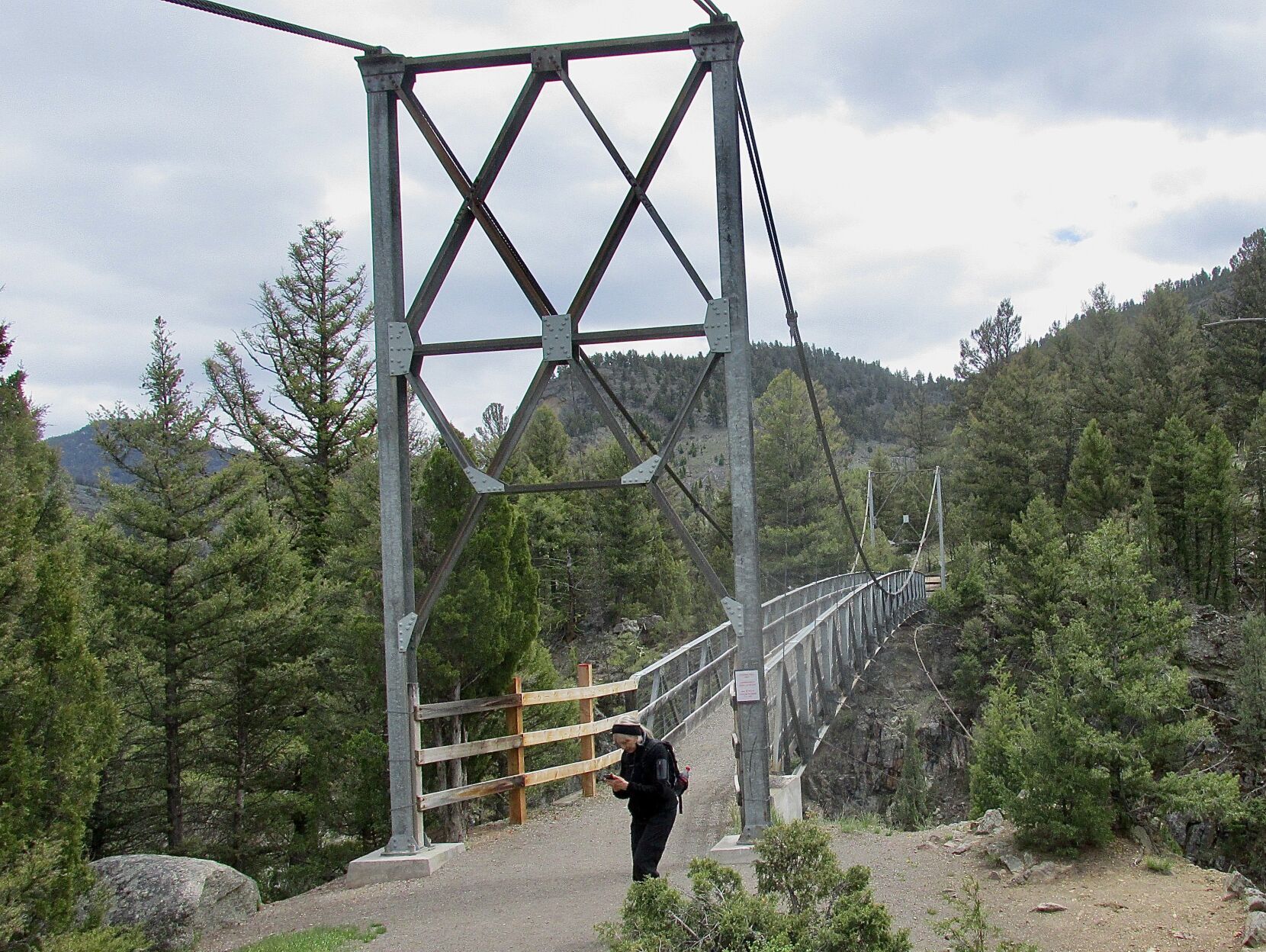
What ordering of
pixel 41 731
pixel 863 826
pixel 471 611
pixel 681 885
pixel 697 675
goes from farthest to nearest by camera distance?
pixel 697 675
pixel 471 611
pixel 863 826
pixel 681 885
pixel 41 731

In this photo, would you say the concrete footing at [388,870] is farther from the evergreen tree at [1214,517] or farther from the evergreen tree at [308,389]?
the evergreen tree at [1214,517]

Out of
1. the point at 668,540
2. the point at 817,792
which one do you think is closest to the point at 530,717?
the point at 817,792

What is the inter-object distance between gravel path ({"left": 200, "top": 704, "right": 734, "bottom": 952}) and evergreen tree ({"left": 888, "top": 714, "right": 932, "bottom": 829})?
14.0 m

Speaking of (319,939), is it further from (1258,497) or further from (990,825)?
(1258,497)

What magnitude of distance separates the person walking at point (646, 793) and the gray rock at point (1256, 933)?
2581 mm

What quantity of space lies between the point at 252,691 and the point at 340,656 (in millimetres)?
1730

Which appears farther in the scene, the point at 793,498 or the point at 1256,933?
the point at 793,498

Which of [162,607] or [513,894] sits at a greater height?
[162,607]

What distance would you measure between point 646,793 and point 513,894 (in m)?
1.46

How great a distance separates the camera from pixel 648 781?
199 inches

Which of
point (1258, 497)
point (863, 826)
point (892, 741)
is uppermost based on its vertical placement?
point (1258, 497)

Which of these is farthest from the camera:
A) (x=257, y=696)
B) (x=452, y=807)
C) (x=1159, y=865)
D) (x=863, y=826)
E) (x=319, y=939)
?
(x=257, y=696)

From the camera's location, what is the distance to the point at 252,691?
15.1m

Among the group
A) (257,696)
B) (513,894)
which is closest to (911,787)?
(257,696)
